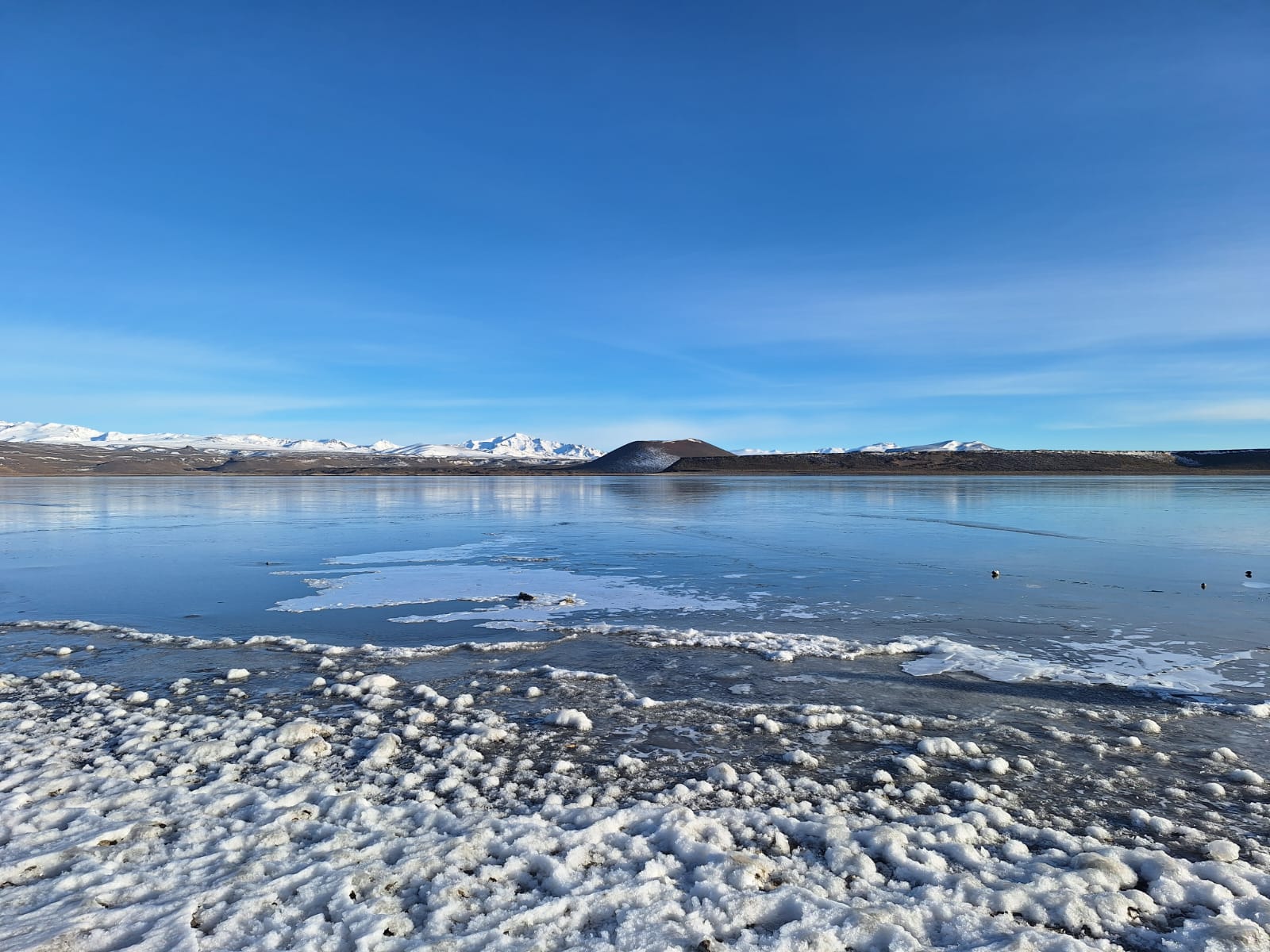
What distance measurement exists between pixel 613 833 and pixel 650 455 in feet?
549

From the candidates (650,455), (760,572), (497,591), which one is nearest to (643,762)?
(497,591)

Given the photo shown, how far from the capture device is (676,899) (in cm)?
357

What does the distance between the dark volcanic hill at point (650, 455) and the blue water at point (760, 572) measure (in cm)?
13030

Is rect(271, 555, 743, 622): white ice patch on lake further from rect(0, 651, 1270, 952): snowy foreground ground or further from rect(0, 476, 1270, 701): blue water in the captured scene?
rect(0, 651, 1270, 952): snowy foreground ground

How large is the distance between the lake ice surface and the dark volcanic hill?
476 feet

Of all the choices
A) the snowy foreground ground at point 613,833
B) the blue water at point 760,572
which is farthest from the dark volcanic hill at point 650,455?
the snowy foreground ground at point 613,833

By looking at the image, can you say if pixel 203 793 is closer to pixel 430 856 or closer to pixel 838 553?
pixel 430 856

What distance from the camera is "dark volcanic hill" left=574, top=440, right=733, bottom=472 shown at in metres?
163

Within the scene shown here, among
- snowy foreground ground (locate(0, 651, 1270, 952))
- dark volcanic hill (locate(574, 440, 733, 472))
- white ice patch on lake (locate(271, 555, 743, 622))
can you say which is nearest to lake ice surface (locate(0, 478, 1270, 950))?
snowy foreground ground (locate(0, 651, 1270, 952))

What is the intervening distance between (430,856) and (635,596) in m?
8.43

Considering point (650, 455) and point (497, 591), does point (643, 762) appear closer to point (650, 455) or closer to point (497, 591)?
point (497, 591)

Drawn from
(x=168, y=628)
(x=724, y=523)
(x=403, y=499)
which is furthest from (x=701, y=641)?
(x=403, y=499)

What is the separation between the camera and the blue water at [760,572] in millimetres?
9508

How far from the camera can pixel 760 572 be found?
48.9 feet
